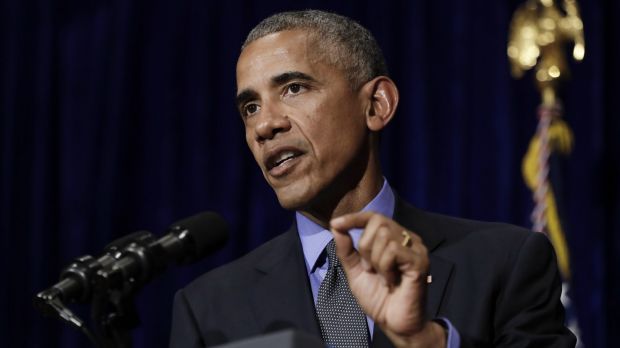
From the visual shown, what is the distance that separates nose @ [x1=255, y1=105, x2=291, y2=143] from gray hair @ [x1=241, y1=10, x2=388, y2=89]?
0.59ft

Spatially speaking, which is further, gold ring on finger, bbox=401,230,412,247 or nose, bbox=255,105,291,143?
nose, bbox=255,105,291,143

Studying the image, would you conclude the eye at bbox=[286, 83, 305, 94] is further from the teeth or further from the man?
the teeth

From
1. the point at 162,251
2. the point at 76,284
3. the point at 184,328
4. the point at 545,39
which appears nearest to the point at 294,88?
the point at 184,328

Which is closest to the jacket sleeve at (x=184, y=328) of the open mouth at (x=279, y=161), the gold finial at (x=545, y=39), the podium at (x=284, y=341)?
the open mouth at (x=279, y=161)

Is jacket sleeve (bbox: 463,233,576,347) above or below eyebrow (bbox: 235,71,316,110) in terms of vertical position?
below

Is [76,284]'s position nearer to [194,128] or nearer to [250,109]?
[250,109]

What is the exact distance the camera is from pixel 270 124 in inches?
72.2

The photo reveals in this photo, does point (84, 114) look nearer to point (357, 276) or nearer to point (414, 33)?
point (414, 33)

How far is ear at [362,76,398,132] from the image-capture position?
6.63 ft

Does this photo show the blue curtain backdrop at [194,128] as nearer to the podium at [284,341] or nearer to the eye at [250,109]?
the eye at [250,109]

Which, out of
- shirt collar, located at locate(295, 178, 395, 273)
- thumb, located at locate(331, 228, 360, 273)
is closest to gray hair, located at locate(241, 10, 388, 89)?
shirt collar, located at locate(295, 178, 395, 273)

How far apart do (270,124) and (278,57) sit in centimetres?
16

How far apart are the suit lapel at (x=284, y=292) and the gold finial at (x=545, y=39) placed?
148 cm

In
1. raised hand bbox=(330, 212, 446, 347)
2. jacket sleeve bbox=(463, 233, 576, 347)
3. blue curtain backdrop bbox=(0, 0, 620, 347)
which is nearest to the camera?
raised hand bbox=(330, 212, 446, 347)
